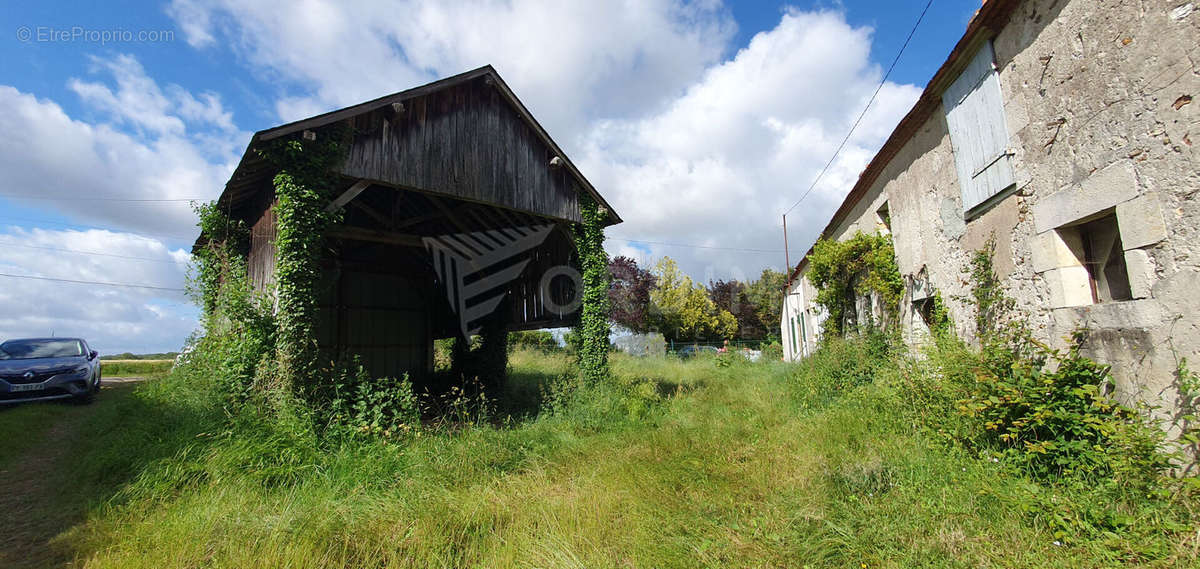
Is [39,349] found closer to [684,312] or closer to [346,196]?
[346,196]

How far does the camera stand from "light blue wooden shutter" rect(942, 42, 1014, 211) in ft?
17.0

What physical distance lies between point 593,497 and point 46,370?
36.9 ft

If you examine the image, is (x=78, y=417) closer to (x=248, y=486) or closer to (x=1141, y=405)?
(x=248, y=486)

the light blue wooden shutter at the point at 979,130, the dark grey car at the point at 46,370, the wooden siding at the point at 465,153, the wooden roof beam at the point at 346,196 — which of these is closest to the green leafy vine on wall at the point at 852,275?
the light blue wooden shutter at the point at 979,130

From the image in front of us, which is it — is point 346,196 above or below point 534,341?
above

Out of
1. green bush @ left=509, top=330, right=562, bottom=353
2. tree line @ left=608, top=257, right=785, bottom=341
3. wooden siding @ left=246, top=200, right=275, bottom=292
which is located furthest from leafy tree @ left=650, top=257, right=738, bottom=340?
wooden siding @ left=246, top=200, right=275, bottom=292

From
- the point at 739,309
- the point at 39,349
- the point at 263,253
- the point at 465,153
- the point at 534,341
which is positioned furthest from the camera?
the point at 739,309

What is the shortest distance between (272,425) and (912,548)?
610 centimetres

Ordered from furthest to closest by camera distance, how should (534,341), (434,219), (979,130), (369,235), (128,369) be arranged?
1. (534,341)
2. (128,369)
3. (434,219)
4. (369,235)
5. (979,130)

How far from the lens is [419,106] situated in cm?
698

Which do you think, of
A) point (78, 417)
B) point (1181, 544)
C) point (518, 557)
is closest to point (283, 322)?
point (518, 557)

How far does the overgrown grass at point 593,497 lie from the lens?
313 centimetres

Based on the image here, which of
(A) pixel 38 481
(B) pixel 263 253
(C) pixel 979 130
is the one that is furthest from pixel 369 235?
(C) pixel 979 130

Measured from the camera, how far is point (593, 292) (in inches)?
339
